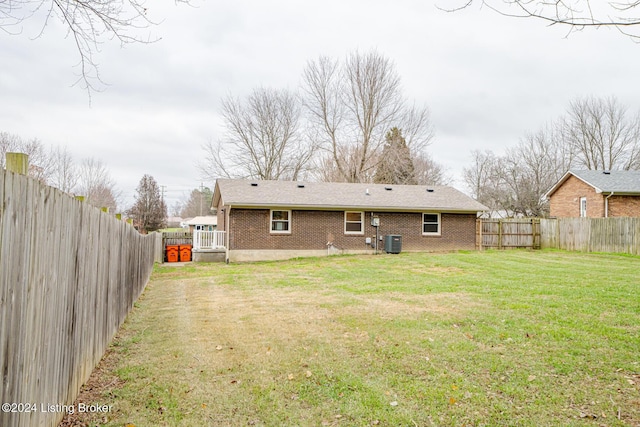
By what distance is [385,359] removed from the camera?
4.68m

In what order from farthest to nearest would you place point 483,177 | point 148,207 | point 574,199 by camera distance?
point 483,177 < point 148,207 < point 574,199

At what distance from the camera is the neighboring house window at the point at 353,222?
20.4 metres

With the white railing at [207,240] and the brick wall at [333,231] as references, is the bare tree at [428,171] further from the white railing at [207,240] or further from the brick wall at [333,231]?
the white railing at [207,240]

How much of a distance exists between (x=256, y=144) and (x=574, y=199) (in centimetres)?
2304

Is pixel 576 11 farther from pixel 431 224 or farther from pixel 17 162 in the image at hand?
pixel 431 224

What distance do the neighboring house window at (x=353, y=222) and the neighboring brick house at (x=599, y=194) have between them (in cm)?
1383

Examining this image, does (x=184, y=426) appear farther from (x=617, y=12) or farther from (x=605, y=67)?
(x=605, y=67)

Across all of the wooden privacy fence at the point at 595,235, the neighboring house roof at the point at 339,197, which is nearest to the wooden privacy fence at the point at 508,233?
the wooden privacy fence at the point at 595,235

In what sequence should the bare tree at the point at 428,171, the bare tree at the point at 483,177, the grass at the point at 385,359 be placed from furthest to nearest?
1. the bare tree at the point at 483,177
2. the bare tree at the point at 428,171
3. the grass at the point at 385,359

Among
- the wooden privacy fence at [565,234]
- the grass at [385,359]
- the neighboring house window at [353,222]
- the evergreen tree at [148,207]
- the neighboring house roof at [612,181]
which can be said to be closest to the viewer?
the grass at [385,359]

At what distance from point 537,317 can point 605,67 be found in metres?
4.24

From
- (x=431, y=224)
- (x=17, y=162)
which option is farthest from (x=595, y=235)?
(x=17, y=162)

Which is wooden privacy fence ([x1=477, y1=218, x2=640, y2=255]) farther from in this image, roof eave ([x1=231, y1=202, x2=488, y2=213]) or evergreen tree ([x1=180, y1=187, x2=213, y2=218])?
evergreen tree ([x1=180, y1=187, x2=213, y2=218])

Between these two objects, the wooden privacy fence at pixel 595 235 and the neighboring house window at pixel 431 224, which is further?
the neighboring house window at pixel 431 224
